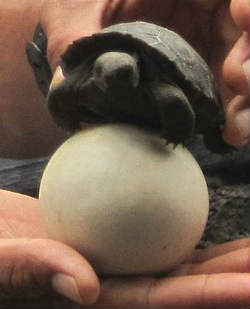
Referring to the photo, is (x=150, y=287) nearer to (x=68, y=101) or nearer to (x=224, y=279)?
(x=224, y=279)

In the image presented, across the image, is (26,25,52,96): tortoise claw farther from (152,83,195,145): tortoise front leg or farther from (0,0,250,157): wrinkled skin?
(152,83,195,145): tortoise front leg

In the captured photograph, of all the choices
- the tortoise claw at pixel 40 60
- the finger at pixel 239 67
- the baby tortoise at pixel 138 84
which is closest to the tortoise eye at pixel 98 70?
the baby tortoise at pixel 138 84

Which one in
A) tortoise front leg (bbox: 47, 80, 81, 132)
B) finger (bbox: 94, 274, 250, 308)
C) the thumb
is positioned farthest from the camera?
the thumb

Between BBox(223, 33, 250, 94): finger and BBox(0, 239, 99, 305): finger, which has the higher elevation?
BBox(223, 33, 250, 94): finger

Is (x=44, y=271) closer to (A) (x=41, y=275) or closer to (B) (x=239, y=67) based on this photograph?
(A) (x=41, y=275)

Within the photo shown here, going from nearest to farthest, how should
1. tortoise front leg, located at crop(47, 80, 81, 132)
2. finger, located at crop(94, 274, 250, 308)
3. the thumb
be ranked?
finger, located at crop(94, 274, 250, 308) → tortoise front leg, located at crop(47, 80, 81, 132) → the thumb

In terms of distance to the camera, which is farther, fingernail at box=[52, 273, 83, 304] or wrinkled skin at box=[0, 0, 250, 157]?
wrinkled skin at box=[0, 0, 250, 157]

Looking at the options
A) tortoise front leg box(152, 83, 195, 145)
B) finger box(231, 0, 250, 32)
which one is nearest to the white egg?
tortoise front leg box(152, 83, 195, 145)
